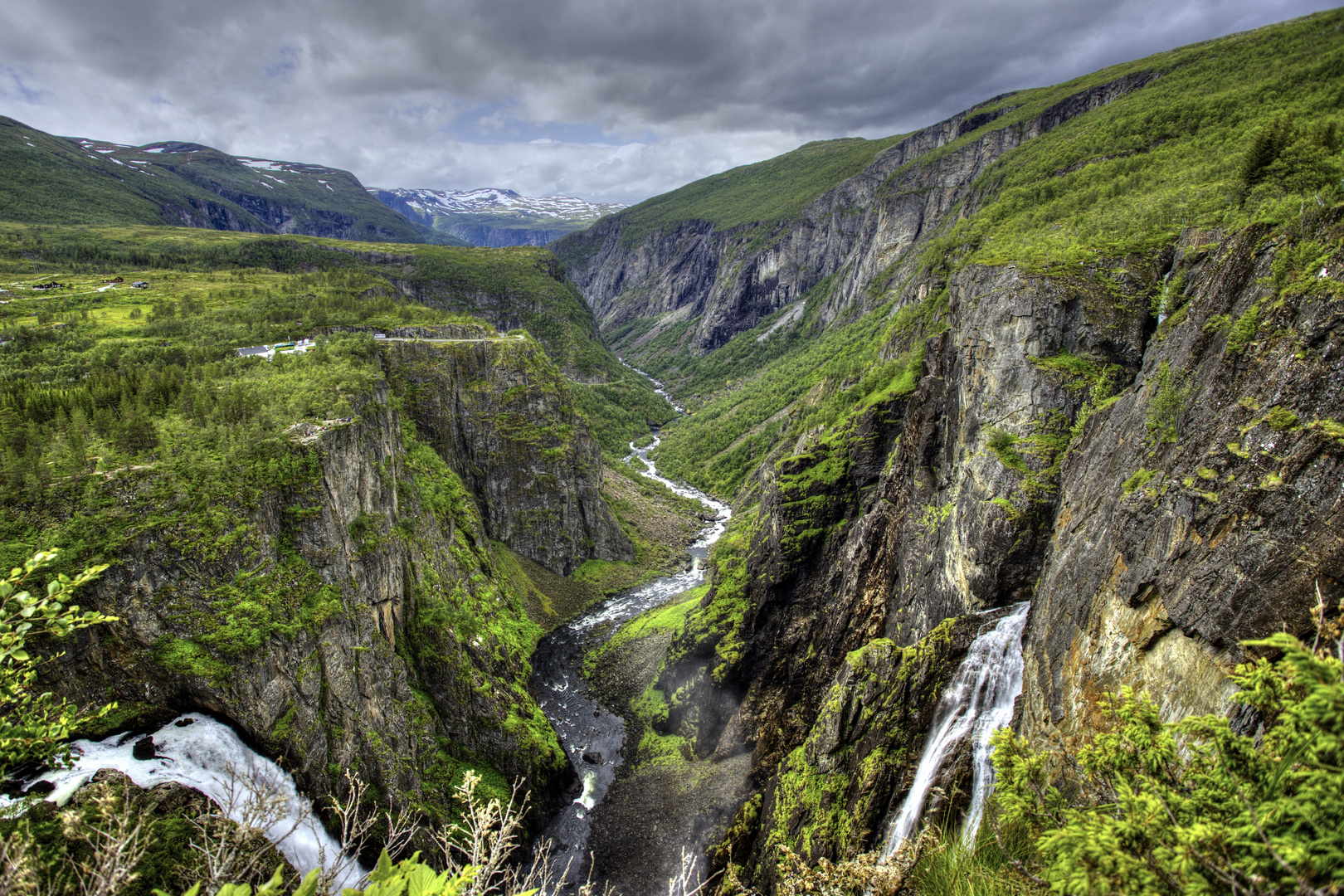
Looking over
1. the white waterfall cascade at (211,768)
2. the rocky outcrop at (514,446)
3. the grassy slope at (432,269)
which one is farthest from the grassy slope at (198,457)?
the grassy slope at (432,269)

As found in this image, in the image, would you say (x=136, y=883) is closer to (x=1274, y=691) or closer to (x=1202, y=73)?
(x=1274, y=691)

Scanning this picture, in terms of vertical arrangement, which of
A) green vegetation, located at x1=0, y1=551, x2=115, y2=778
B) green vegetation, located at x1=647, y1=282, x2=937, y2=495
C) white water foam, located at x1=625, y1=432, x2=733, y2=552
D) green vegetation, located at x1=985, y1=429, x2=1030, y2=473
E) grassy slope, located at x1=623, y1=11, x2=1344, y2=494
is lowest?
white water foam, located at x1=625, y1=432, x2=733, y2=552

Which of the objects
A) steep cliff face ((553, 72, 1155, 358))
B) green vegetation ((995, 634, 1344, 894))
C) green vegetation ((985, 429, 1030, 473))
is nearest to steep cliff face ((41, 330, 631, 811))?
green vegetation ((995, 634, 1344, 894))

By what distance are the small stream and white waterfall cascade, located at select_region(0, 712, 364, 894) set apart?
13.1 metres

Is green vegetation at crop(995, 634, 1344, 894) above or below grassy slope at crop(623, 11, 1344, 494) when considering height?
below

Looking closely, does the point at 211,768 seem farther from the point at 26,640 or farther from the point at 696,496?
the point at 696,496

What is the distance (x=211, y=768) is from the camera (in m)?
23.8

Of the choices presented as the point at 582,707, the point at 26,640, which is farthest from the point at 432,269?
the point at 26,640

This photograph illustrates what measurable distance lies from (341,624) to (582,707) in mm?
25171

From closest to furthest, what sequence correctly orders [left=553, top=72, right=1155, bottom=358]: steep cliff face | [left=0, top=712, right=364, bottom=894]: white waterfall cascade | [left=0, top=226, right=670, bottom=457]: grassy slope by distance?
[left=0, top=712, right=364, bottom=894]: white waterfall cascade, [left=0, top=226, right=670, bottom=457]: grassy slope, [left=553, top=72, right=1155, bottom=358]: steep cliff face

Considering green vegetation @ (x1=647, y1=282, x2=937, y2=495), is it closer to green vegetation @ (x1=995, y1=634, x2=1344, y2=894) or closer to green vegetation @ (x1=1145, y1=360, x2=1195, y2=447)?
green vegetation @ (x1=1145, y1=360, x2=1195, y2=447)

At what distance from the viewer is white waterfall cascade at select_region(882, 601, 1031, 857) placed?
20.1 meters

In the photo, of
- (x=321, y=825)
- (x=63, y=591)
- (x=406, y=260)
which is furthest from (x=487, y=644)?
(x=406, y=260)

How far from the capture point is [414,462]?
5628 centimetres
